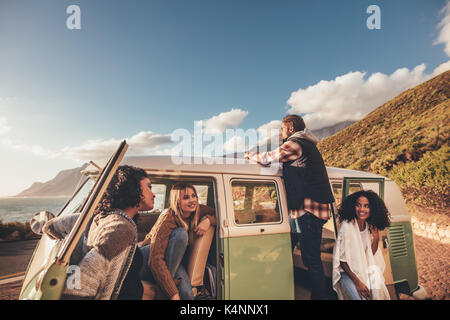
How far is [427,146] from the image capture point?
15.0m

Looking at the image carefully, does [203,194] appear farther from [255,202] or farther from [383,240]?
[383,240]

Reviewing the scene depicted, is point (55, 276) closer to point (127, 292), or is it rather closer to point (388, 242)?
point (127, 292)

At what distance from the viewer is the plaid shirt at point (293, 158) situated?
8.90 feet

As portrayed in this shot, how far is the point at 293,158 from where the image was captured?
2805 mm

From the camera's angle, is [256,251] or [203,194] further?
[203,194]

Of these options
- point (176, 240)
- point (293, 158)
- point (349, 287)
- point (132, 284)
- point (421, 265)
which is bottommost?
point (421, 265)

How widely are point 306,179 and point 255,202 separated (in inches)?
35.3

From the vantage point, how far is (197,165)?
8.13 feet

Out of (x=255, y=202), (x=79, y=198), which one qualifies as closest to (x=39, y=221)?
(x=79, y=198)

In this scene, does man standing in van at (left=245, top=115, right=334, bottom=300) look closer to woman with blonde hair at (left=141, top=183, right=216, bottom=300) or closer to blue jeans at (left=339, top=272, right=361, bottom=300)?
blue jeans at (left=339, top=272, right=361, bottom=300)

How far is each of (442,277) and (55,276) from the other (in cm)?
796

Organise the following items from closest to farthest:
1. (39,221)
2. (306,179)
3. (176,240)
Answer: (39,221), (176,240), (306,179)

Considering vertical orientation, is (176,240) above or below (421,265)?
above

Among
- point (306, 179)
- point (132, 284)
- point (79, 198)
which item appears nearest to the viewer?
point (132, 284)
